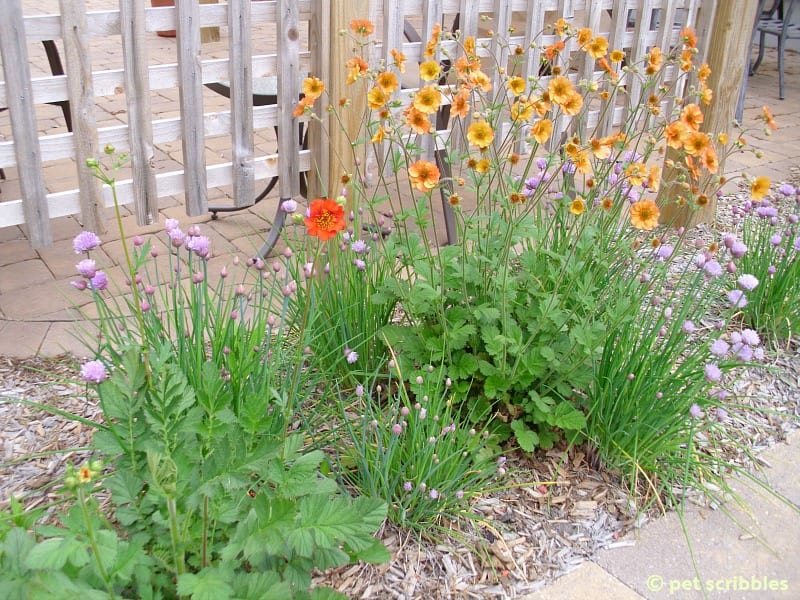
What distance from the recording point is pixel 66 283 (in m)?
3.19

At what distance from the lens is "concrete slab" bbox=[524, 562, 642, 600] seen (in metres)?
1.81

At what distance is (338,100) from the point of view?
9.25 feet

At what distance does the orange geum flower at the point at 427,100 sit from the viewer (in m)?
1.93

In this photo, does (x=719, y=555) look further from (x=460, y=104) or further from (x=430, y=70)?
(x=430, y=70)

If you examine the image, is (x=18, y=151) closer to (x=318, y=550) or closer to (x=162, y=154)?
(x=318, y=550)

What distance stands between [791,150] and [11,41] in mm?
4852

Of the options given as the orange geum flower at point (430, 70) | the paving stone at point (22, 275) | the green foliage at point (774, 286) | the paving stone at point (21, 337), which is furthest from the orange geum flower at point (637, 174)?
the paving stone at point (22, 275)

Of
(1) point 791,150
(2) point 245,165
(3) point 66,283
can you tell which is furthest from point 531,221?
(1) point 791,150

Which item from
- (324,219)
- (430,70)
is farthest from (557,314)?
(324,219)

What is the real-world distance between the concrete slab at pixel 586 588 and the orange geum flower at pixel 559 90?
1.11 m

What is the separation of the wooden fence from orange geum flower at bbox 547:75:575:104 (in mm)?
579

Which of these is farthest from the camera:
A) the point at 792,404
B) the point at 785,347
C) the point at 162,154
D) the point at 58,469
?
the point at 162,154

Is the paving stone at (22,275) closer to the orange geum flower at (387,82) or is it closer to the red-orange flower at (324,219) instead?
the orange geum flower at (387,82)

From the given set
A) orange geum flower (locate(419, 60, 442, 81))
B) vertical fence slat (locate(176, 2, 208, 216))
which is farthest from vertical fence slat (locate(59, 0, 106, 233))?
orange geum flower (locate(419, 60, 442, 81))
